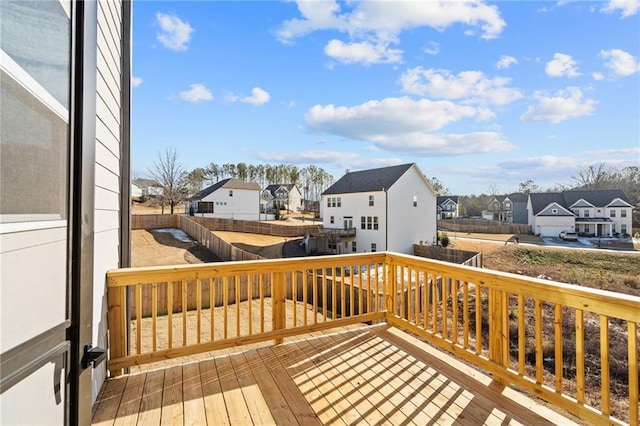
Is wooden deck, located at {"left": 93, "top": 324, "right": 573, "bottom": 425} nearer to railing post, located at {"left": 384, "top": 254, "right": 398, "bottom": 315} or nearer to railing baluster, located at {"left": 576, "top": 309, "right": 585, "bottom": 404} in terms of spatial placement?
railing baluster, located at {"left": 576, "top": 309, "right": 585, "bottom": 404}

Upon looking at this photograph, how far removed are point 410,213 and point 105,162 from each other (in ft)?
65.2

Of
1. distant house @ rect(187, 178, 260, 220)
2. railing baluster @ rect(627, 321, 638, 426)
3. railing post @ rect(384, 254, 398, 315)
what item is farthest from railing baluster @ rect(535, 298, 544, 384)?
distant house @ rect(187, 178, 260, 220)

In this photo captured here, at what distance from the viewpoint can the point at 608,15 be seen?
514 cm

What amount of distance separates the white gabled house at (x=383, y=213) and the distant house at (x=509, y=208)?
22042mm

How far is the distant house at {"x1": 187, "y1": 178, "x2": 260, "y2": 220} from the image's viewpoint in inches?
1179

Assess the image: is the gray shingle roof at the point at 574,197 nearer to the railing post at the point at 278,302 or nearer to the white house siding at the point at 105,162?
the railing post at the point at 278,302

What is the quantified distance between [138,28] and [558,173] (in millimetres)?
38983

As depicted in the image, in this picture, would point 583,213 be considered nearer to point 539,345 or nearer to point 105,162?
point 539,345

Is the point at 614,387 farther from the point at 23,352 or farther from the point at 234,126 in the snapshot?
the point at 234,126

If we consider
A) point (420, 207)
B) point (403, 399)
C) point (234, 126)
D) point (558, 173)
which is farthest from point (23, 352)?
point (558, 173)

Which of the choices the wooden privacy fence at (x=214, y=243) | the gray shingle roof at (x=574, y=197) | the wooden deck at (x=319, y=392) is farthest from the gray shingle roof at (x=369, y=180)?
the gray shingle roof at (x=574, y=197)

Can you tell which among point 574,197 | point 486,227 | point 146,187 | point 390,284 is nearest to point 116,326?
point 390,284

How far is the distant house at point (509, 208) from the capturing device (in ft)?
123

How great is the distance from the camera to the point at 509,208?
40.9 meters
